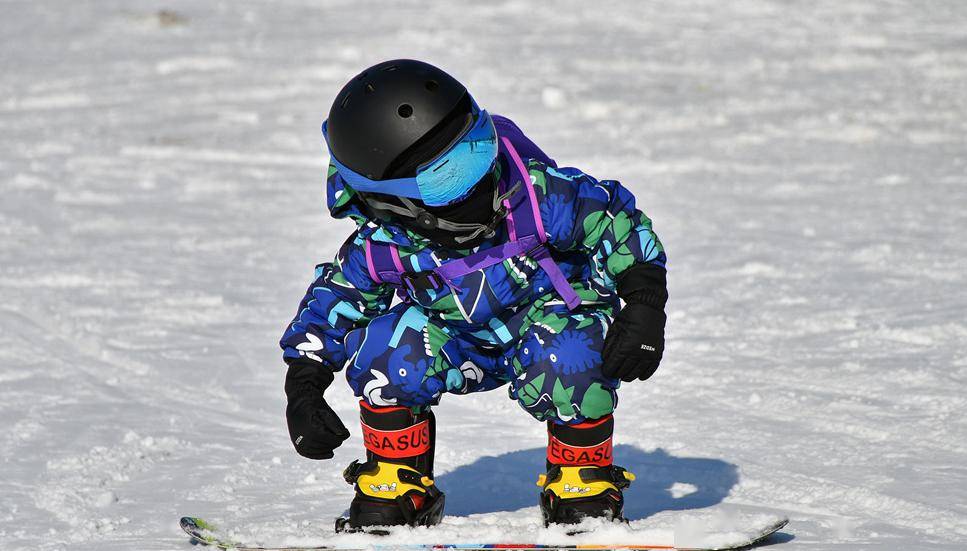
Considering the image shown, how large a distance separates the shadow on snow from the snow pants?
1.88ft

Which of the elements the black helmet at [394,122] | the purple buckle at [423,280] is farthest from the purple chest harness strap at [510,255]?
the black helmet at [394,122]

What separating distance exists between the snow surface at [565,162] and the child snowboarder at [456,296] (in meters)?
0.31

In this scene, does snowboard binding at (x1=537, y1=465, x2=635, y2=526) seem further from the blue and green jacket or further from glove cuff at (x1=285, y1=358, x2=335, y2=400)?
glove cuff at (x1=285, y1=358, x2=335, y2=400)

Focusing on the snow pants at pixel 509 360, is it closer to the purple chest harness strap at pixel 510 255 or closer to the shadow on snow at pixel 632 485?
the purple chest harness strap at pixel 510 255

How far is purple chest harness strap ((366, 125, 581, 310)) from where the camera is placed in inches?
116

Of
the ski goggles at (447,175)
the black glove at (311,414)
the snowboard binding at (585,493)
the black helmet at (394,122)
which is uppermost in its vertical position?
the black helmet at (394,122)

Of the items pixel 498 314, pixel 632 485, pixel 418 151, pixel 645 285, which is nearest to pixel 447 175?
pixel 418 151

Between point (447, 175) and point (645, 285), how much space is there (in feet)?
1.74

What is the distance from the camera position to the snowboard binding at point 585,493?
3.01 m

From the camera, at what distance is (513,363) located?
120 inches

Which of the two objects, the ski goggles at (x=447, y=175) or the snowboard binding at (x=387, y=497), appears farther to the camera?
the snowboard binding at (x=387, y=497)

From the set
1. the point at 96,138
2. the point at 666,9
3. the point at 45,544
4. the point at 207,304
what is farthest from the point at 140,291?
the point at 666,9

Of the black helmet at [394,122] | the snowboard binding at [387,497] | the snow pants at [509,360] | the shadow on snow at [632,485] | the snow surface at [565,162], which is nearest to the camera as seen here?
the black helmet at [394,122]

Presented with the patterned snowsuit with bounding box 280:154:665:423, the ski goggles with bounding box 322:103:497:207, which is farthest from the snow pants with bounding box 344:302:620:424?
the ski goggles with bounding box 322:103:497:207
